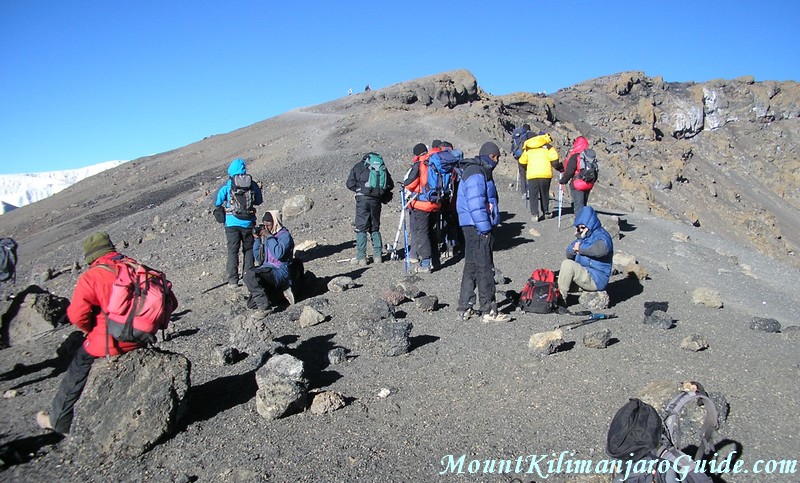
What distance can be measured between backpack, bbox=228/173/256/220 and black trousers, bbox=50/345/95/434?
4.49m

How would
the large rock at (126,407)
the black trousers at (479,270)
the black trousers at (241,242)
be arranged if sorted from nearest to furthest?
the large rock at (126,407), the black trousers at (479,270), the black trousers at (241,242)

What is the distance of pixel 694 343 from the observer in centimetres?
634

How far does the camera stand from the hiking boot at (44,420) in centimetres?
512

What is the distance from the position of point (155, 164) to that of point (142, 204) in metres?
11.4

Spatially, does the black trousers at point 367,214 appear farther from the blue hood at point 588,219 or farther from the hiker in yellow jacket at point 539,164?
the hiker in yellow jacket at point 539,164

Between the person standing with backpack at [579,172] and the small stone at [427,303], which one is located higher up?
the person standing with backpack at [579,172]

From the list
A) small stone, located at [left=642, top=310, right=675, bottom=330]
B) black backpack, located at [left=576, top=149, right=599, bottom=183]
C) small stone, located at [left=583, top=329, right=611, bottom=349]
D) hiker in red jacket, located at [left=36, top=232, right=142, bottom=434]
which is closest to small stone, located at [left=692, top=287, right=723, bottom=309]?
Result: small stone, located at [left=642, top=310, right=675, bottom=330]

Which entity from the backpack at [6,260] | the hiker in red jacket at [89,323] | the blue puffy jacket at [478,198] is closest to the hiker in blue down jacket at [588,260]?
the blue puffy jacket at [478,198]

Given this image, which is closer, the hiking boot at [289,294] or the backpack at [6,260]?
the backpack at [6,260]

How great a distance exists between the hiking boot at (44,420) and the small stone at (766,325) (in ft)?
25.5

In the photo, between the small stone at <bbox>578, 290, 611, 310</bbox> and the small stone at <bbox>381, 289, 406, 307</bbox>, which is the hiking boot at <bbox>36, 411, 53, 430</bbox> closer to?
the small stone at <bbox>381, 289, 406, 307</bbox>

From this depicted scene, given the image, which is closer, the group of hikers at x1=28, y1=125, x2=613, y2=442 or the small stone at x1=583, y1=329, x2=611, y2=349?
the group of hikers at x1=28, y1=125, x2=613, y2=442

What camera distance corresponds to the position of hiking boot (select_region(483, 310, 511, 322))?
24.5 ft

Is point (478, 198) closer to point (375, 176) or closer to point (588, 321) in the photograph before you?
point (588, 321)
